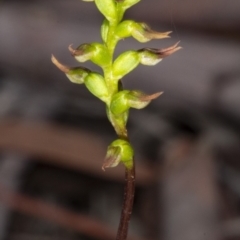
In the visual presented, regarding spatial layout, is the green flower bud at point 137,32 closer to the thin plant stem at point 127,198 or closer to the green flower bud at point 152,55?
the green flower bud at point 152,55

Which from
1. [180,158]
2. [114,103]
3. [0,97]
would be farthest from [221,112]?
[114,103]

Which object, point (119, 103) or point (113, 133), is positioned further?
point (113, 133)

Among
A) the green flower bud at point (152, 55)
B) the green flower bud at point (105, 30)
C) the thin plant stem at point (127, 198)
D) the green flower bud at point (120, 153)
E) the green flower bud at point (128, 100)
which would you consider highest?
the green flower bud at point (105, 30)

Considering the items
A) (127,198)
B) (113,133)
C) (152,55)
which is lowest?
(127,198)

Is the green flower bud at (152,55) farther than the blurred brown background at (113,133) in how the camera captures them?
No

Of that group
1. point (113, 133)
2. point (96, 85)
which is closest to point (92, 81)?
point (96, 85)

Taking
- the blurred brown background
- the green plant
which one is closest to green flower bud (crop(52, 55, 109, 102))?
the green plant

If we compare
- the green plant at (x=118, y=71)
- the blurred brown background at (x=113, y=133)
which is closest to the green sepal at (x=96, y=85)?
the green plant at (x=118, y=71)

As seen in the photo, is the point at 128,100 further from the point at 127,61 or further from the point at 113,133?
the point at 113,133
